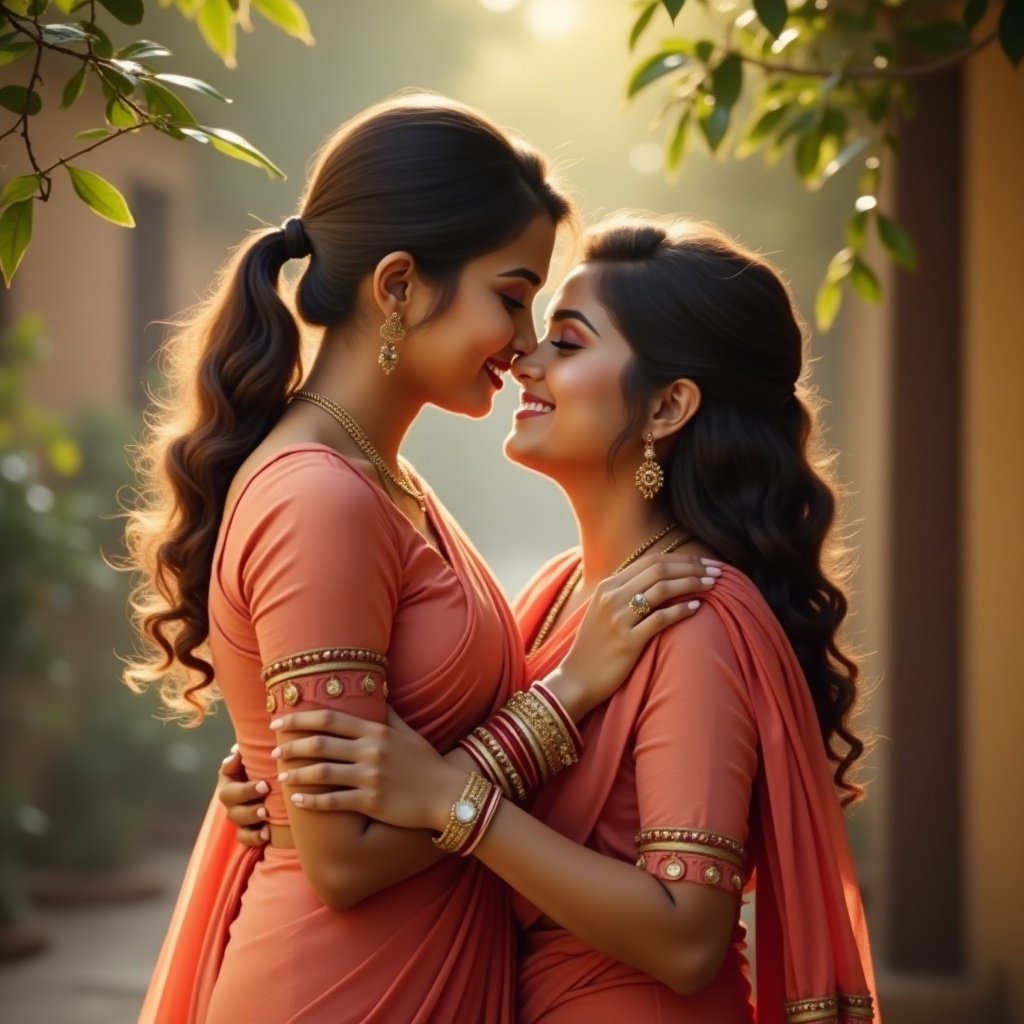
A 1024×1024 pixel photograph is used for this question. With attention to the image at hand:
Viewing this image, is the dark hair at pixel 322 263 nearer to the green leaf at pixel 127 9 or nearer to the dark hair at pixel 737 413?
the dark hair at pixel 737 413

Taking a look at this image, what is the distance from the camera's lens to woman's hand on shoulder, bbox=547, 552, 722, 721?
189cm

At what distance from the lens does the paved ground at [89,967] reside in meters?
4.61

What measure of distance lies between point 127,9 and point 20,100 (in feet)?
0.56

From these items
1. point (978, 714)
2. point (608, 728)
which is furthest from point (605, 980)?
point (978, 714)

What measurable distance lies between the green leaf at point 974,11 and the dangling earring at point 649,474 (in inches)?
33.2

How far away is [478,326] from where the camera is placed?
197 centimetres

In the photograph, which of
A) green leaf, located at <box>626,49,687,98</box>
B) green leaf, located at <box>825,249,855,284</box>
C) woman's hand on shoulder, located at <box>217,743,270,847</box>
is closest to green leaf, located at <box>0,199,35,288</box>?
woman's hand on shoulder, located at <box>217,743,270,847</box>

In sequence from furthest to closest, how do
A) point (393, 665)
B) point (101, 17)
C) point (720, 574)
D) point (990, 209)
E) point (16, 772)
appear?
point (16, 772) < point (101, 17) < point (990, 209) < point (720, 574) < point (393, 665)

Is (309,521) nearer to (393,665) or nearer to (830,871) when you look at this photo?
(393,665)

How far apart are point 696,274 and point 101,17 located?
13.9 ft

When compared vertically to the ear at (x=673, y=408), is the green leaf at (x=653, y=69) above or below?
above

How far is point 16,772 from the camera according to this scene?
607 centimetres

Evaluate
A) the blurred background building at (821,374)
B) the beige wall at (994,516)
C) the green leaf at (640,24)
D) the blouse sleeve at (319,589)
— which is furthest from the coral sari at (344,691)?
the beige wall at (994,516)

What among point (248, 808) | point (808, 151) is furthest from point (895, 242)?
point (248, 808)
